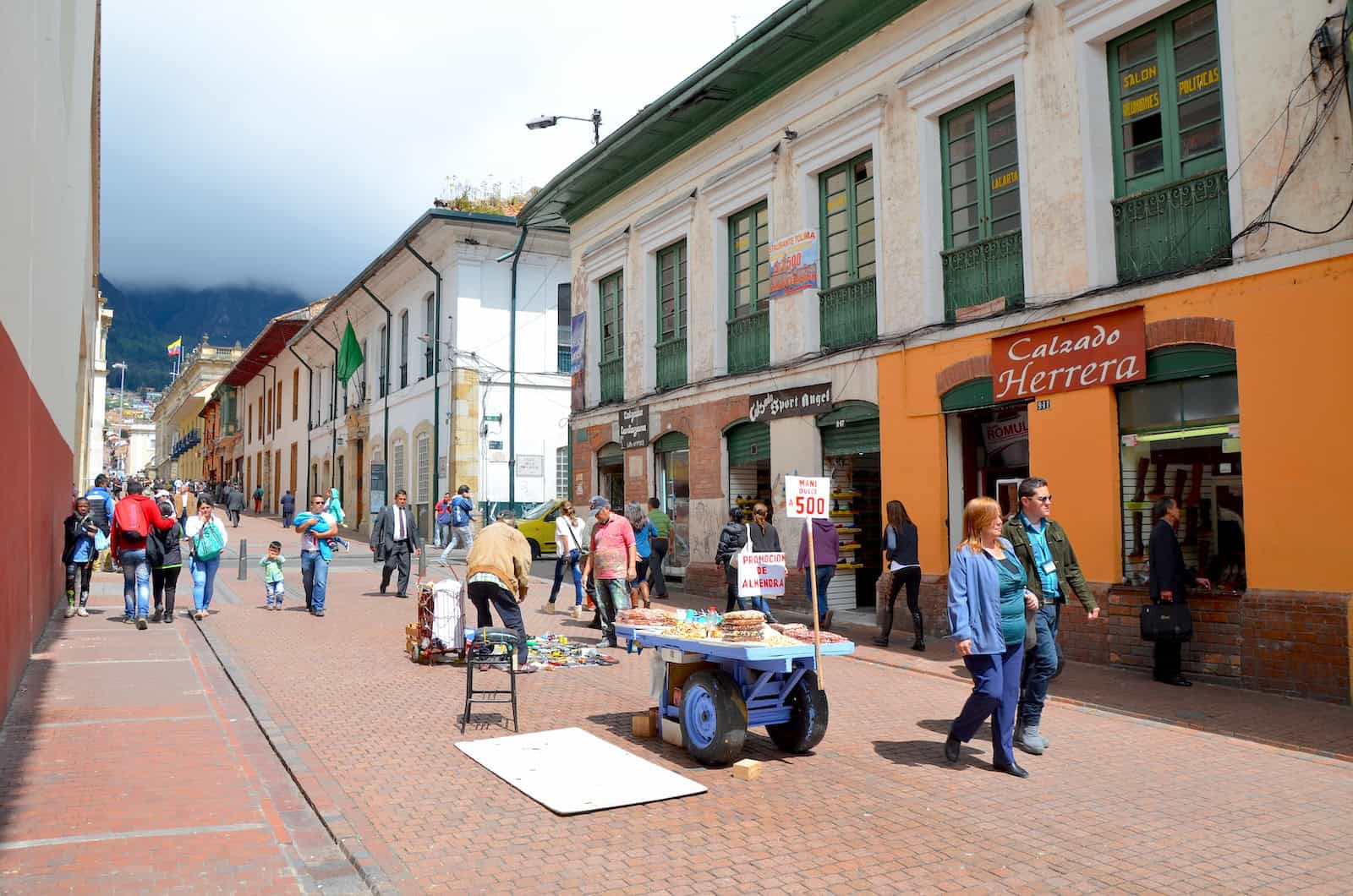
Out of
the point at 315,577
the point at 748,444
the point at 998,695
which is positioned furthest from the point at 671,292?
the point at 998,695

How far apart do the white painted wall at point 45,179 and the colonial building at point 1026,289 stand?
8.70 meters

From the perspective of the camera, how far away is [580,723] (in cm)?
781

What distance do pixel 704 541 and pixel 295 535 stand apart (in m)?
21.6

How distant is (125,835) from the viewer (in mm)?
5094

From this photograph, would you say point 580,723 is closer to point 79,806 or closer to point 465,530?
point 79,806

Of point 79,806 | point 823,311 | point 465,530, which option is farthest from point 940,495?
point 465,530

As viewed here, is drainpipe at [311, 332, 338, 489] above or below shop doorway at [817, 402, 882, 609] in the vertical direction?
above

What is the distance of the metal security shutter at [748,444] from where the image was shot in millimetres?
15688

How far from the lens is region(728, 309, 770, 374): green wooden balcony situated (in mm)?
15695

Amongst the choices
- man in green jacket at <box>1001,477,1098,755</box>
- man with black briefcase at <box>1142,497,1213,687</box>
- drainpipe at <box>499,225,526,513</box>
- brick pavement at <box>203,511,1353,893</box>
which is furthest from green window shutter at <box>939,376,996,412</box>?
drainpipe at <box>499,225,526,513</box>

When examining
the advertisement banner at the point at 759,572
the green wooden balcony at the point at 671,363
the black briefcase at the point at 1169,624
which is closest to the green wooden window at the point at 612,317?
the green wooden balcony at the point at 671,363

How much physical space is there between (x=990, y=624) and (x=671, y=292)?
12853 millimetres

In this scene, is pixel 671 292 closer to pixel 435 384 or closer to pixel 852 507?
pixel 852 507

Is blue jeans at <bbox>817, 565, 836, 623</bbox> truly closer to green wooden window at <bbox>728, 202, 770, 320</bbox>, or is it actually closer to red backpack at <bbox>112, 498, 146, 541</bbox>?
green wooden window at <bbox>728, 202, 770, 320</bbox>
